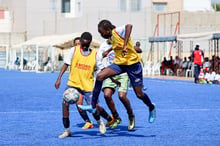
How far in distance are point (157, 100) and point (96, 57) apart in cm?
922

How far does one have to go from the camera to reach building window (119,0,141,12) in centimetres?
7131

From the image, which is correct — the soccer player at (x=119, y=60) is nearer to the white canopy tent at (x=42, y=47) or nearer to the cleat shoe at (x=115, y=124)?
the cleat shoe at (x=115, y=124)

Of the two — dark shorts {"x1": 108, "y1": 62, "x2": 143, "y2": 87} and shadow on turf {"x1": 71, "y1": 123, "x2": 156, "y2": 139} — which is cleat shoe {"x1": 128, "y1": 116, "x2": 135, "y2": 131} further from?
dark shorts {"x1": 108, "y1": 62, "x2": 143, "y2": 87}

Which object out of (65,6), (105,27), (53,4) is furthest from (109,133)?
(65,6)

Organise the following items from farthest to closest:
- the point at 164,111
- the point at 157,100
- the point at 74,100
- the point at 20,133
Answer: the point at 157,100
the point at 164,111
the point at 20,133
the point at 74,100

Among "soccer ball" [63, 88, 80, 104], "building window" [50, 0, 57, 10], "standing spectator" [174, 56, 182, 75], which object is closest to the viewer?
"soccer ball" [63, 88, 80, 104]

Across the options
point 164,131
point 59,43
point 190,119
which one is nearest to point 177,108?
point 190,119

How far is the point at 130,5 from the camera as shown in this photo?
71375 millimetres

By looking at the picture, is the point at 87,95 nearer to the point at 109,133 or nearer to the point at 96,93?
the point at 96,93

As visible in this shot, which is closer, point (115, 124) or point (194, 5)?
point (115, 124)

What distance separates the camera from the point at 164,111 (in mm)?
15312

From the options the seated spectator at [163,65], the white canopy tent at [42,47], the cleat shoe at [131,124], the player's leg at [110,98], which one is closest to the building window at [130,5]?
the white canopy tent at [42,47]

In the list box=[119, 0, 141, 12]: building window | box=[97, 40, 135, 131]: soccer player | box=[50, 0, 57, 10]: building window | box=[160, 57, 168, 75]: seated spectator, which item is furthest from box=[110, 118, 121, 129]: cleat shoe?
box=[119, 0, 141, 12]: building window

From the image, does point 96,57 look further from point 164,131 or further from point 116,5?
point 116,5
